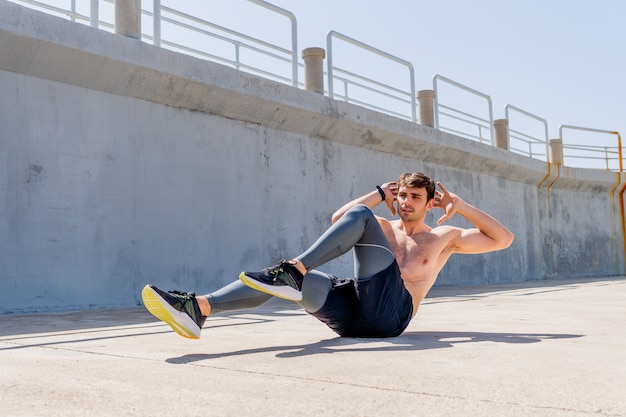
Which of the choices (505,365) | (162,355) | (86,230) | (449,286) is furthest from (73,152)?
(449,286)

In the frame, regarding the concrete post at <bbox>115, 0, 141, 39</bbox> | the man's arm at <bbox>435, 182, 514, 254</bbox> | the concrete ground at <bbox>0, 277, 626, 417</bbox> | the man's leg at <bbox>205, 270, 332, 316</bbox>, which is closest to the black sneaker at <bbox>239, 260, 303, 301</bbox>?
the man's leg at <bbox>205, 270, 332, 316</bbox>

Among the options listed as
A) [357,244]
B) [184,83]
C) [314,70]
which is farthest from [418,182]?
[314,70]

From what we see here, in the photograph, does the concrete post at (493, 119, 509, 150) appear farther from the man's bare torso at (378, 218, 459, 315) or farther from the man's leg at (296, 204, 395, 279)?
the man's leg at (296, 204, 395, 279)

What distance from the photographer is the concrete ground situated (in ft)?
6.73

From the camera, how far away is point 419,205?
3.84 meters

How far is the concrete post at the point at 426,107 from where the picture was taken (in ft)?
45.1

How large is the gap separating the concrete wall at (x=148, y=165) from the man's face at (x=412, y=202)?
4813mm

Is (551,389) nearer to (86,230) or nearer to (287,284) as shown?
(287,284)

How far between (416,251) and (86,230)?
4892mm

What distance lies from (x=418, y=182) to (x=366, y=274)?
1.93 ft

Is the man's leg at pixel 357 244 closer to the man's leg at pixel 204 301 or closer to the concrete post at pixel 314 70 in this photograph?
the man's leg at pixel 204 301

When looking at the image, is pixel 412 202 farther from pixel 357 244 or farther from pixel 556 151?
pixel 556 151

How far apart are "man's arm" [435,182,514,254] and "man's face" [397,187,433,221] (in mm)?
156

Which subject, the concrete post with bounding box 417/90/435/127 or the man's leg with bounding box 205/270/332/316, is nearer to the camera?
the man's leg with bounding box 205/270/332/316
